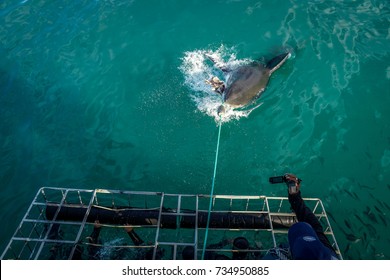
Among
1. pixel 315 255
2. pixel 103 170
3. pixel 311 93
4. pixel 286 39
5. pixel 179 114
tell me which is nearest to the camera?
pixel 315 255

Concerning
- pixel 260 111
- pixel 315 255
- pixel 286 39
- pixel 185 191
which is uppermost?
pixel 315 255

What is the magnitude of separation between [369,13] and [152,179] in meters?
12.7

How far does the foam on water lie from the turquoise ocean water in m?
0.06

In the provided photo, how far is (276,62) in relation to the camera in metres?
12.0

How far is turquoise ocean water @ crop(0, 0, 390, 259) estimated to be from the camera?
9656mm

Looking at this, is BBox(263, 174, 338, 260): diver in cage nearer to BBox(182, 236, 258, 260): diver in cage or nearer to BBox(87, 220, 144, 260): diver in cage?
BBox(182, 236, 258, 260): diver in cage

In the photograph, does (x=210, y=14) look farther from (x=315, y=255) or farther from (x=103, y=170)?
(x=315, y=255)

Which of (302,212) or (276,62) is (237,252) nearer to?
(302,212)

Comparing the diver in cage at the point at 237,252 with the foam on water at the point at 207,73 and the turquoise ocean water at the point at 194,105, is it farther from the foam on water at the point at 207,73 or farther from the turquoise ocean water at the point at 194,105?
the foam on water at the point at 207,73

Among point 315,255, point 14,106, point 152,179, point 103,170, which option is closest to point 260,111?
point 152,179

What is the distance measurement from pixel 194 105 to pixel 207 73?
1.90 meters

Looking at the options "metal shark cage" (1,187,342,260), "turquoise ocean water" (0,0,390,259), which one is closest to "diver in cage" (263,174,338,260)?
"metal shark cage" (1,187,342,260)

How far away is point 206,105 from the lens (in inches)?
445

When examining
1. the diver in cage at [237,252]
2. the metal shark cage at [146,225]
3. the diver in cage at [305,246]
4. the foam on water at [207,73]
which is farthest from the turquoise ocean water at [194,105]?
the diver in cage at [305,246]
